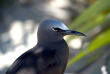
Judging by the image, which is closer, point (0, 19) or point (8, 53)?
point (8, 53)

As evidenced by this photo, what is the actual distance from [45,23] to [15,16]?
7.91ft

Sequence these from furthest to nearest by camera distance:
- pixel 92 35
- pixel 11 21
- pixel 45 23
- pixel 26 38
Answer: pixel 11 21 → pixel 26 38 → pixel 92 35 → pixel 45 23

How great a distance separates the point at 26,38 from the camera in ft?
11.9

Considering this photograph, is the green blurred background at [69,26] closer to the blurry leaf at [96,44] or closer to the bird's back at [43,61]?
the blurry leaf at [96,44]

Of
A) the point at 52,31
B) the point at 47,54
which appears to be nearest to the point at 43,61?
the point at 47,54

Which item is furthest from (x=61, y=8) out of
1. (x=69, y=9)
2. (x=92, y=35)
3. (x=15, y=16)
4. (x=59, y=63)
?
(x=59, y=63)

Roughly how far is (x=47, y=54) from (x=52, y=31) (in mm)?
115

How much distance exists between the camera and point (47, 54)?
162 centimetres

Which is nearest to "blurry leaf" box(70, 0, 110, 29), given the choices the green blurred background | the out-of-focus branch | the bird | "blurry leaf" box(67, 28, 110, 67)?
the green blurred background

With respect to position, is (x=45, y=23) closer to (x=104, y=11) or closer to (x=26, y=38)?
(x=104, y=11)

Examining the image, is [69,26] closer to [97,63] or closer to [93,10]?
[93,10]

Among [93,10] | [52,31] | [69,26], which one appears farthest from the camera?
[69,26]

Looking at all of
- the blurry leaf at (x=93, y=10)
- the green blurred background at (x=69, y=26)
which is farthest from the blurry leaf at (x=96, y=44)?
the blurry leaf at (x=93, y=10)

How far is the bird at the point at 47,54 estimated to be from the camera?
1.57m
